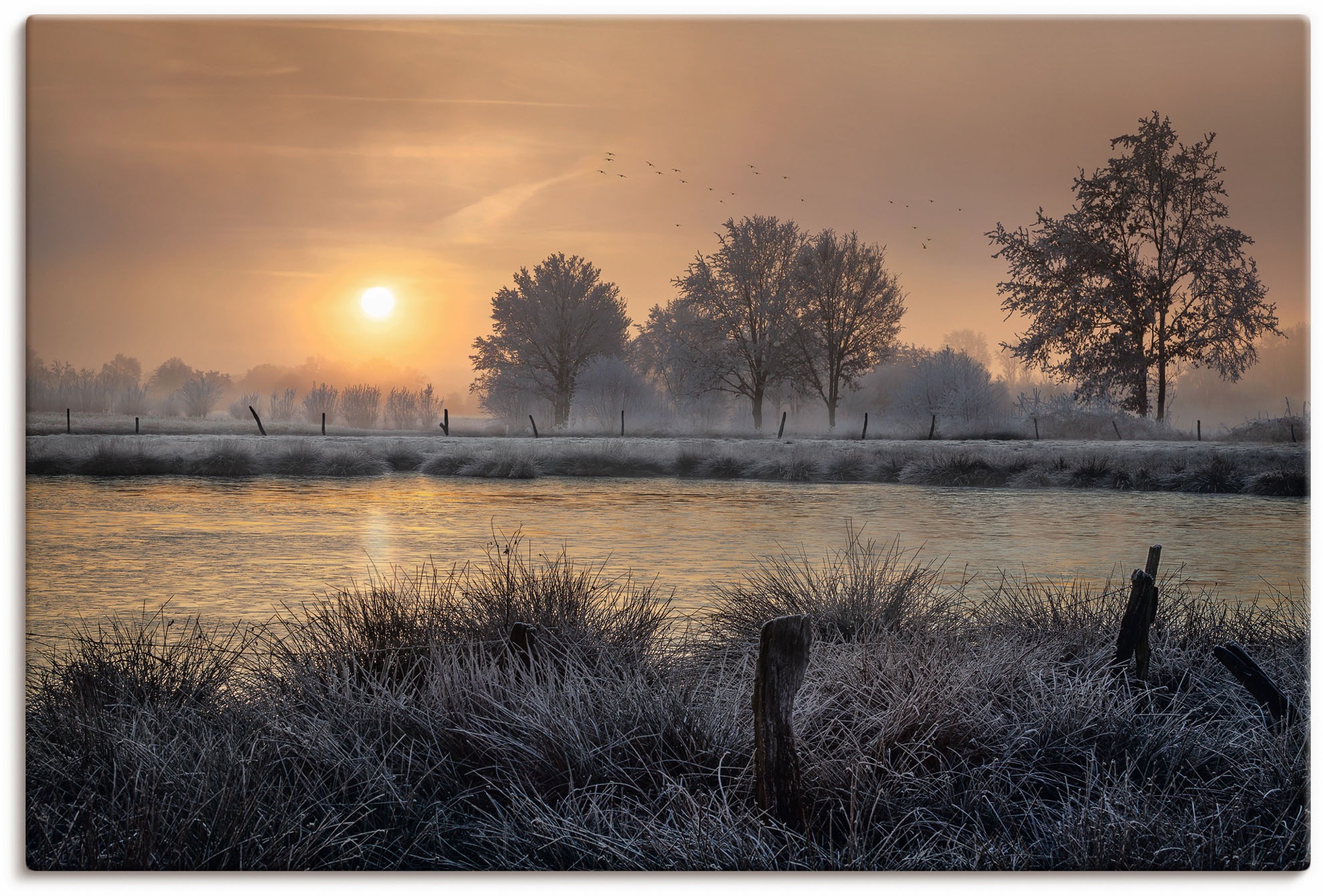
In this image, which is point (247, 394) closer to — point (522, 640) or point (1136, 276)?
point (522, 640)

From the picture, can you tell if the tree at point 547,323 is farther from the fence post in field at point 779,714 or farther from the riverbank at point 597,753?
the fence post in field at point 779,714

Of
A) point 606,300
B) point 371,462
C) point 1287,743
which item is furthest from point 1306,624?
point 371,462

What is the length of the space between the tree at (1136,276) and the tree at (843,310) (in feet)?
1.48

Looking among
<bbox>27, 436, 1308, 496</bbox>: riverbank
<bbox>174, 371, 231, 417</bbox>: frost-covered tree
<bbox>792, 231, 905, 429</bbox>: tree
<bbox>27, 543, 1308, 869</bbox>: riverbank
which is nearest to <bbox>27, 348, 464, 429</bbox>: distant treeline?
<bbox>174, 371, 231, 417</bbox>: frost-covered tree

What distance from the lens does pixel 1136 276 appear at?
3.85 m

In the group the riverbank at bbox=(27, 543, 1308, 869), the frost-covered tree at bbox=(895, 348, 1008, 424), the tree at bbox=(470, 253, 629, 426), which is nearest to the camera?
the riverbank at bbox=(27, 543, 1308, 869)

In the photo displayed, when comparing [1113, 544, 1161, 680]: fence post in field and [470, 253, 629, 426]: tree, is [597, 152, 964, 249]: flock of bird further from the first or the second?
[1113, 544, 1161, 680]: fence post in field

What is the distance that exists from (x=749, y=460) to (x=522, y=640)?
4.38 ft

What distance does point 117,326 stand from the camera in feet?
11.5

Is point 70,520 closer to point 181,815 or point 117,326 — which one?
point 117,326

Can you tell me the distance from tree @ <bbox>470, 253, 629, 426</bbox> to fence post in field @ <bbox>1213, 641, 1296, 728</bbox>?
2.31 m

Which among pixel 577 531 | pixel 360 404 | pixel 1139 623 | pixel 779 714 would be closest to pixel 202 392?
pixel 360 404

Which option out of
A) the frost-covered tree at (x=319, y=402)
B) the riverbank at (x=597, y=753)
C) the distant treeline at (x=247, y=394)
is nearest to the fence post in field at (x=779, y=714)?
the riverbank at (x=597, y=753)

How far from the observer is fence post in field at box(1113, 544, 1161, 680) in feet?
10.2
